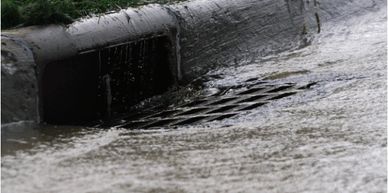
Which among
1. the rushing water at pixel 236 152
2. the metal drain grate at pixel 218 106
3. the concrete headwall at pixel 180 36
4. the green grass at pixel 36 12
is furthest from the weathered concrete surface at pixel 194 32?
the rushing water at pixel 236 152

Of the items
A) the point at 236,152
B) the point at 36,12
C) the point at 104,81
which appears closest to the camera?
the point at 236,152

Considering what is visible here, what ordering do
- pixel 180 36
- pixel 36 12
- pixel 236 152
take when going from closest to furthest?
1. pixel 236 152
2. pixel 36 12
3. pixel 180 36

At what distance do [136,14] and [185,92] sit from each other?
0.90 m

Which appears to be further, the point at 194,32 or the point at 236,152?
the point at 194,32

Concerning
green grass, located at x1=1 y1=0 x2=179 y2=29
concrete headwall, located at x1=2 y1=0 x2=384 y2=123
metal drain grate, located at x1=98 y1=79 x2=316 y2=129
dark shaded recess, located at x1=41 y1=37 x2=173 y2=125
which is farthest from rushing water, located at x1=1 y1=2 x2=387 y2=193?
green grass, located at x1=1 y1=0 x2=179 y2=29

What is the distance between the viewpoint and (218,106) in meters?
6.00

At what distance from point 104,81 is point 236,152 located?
6.56 ft

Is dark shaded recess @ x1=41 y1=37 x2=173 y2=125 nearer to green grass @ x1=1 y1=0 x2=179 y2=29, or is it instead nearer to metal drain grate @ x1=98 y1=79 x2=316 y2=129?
metal drain grate @ x1=98 y1=79 x2=316 y2=129

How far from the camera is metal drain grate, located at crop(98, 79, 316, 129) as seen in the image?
557 cm

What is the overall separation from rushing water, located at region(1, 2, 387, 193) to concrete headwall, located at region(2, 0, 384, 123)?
487 millimetres

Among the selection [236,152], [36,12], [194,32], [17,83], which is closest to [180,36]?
[194,32]

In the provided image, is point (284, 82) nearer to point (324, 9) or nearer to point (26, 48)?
point (26, 48)

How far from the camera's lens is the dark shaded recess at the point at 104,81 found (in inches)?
217

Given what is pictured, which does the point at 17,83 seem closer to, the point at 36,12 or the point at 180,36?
the point at 36,12
